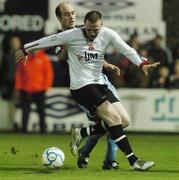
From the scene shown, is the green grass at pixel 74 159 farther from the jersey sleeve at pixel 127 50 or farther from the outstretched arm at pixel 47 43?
the outstretched arm at pixel 47 43

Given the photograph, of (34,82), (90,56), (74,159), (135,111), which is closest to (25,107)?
(34,82)

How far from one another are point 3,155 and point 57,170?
7.77ft

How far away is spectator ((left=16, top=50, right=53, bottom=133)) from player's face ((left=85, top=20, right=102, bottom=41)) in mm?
8411

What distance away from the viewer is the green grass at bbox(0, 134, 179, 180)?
11.1 m

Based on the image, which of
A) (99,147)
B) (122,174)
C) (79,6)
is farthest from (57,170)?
(79,6)


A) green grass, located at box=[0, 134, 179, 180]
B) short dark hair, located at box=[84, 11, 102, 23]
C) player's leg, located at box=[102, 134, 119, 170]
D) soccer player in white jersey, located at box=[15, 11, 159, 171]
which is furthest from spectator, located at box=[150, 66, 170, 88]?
short dark hair, located at box=[84, 11, 102, 23]

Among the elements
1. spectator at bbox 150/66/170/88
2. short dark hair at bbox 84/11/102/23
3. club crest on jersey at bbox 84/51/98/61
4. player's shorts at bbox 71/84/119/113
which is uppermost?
short dark hair at bbox 84/11/102/23

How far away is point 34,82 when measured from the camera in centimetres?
2011

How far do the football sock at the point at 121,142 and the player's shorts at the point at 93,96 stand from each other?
1.29ft

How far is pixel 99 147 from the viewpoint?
1606 centimetres

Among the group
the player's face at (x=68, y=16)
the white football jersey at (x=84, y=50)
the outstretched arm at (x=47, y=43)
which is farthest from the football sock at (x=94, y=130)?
the player's face at (x=68, y=16)

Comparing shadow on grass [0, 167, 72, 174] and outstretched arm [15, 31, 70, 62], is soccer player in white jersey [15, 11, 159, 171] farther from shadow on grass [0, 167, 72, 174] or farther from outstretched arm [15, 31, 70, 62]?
shadow on grass [0, 167, 72, 174]

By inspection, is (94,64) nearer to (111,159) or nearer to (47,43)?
(47,43)

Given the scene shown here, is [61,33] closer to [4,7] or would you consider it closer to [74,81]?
[74,81]
